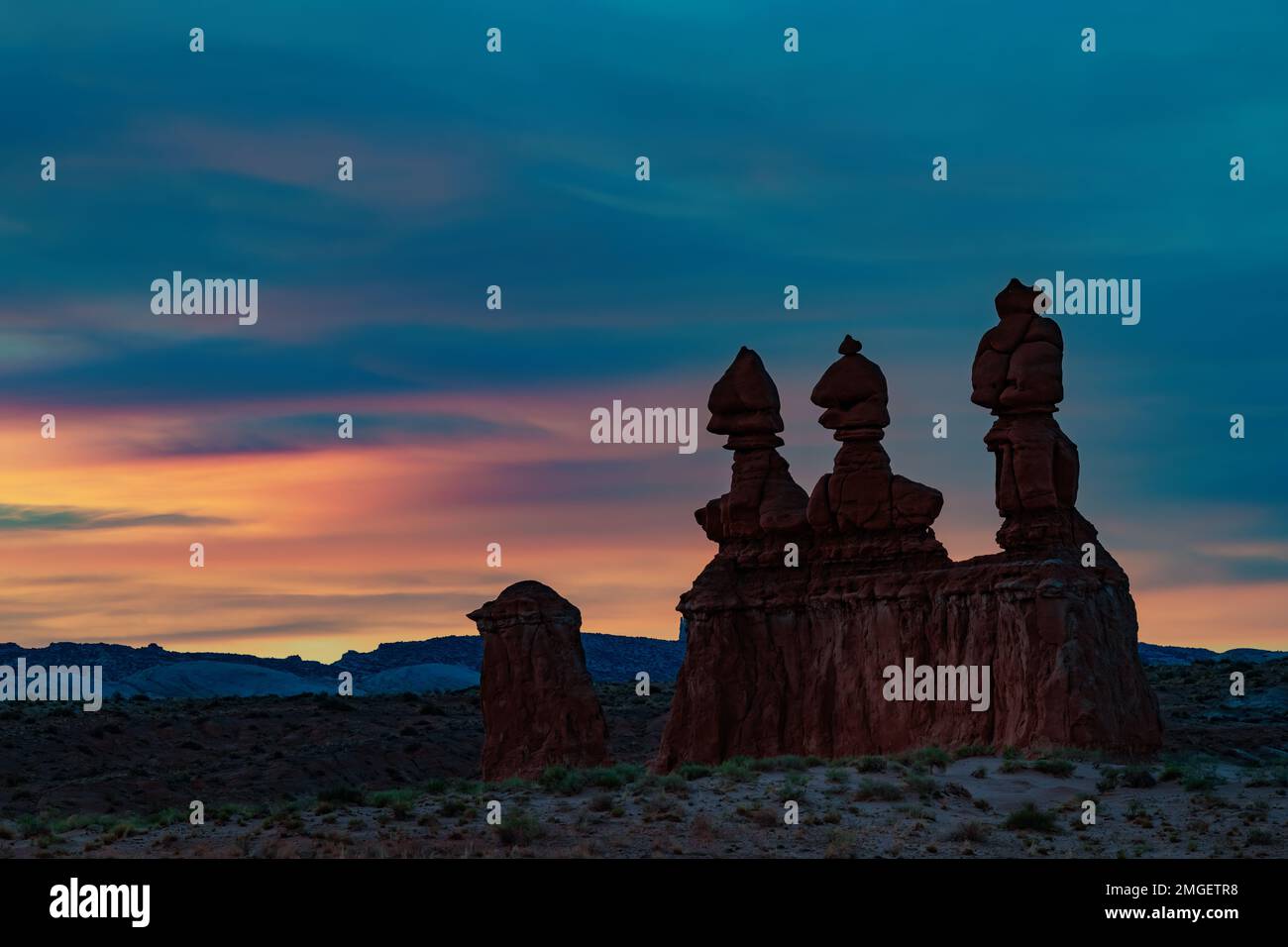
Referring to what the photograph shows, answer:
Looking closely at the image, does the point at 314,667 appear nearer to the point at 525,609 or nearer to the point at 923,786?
the point at 525,609

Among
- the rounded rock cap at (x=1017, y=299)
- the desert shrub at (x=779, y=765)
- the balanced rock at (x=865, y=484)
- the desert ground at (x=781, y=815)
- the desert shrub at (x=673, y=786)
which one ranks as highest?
the rounded rock cap at (x=1017, y=299)

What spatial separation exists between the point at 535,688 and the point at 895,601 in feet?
36.6

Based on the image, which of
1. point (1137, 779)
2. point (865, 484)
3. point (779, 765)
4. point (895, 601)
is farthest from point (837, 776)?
point (865, 484)

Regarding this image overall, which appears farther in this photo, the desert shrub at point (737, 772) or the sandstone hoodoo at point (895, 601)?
the sandstone hoodoo at point (895, 601)

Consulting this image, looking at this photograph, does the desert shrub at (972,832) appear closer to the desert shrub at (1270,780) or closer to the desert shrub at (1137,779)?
the desert shrub at (1137,779)

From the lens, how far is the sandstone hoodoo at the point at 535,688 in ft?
162

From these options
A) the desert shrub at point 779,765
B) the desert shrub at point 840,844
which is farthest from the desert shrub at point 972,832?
the desert shrub at point 779,765

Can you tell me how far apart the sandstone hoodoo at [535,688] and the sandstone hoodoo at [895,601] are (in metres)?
2.44

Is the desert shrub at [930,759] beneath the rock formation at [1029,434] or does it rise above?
beneath
